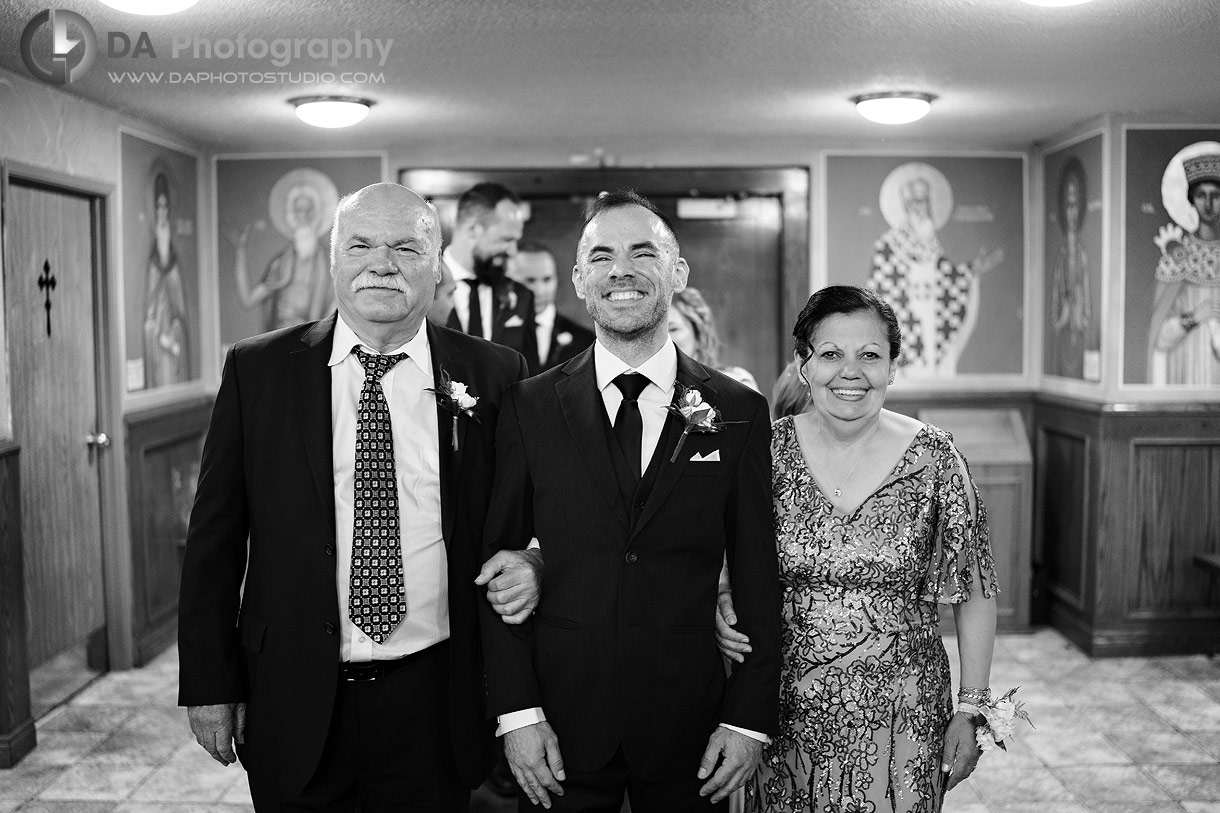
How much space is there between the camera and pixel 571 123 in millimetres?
6289

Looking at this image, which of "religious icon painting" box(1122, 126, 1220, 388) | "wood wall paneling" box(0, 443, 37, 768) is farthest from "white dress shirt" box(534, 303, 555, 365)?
"religious icon painting" box(1122, 126, 1220, 388)

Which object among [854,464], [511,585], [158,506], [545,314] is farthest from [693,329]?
[158,506]

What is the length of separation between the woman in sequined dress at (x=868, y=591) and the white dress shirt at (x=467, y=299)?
4.32m

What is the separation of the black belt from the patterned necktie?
0.06 metres

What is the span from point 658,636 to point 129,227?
4783 mm

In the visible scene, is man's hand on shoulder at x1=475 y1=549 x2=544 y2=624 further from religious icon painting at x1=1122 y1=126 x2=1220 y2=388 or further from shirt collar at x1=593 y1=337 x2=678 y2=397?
religious icon painting at x1=1122 y1=126 x2=1220 y2=388

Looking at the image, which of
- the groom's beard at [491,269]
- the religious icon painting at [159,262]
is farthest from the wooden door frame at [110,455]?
the groom's beard at [491,269]

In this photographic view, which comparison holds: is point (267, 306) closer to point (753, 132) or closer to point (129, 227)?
point (129, 227)

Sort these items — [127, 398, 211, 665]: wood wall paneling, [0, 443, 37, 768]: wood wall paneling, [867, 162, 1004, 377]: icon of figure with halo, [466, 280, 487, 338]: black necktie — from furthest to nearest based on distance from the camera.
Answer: [867, 162, 1004, 377]: icon of figure with halo
[466, 280, 487, 338]: black necktie
[127, 398, 211, 665]: wood wall paneling
[0, 443, 37, 768]: wood wall paneling

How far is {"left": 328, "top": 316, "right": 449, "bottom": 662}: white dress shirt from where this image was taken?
232cm

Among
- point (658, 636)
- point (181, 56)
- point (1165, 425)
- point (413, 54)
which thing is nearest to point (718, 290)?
point (1165, 425)

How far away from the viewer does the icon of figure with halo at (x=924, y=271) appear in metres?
6.98

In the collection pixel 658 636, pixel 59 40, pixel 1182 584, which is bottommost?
pixel 1182 584

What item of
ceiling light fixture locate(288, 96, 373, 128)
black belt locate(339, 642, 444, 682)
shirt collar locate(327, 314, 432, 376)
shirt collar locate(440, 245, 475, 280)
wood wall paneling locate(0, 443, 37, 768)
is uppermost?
ceiling light fixture locate(288, 96, 373, 128)
